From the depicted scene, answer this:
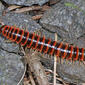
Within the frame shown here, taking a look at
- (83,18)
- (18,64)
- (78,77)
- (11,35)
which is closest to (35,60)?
(18,64)

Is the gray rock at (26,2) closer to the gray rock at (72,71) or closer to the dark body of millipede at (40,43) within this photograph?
the dark body of millipede at (40,43)

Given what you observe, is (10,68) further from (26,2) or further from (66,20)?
(66,20)

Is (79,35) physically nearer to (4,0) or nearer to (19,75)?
(19,75)

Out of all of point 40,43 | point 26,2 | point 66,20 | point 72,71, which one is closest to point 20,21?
point 26,2

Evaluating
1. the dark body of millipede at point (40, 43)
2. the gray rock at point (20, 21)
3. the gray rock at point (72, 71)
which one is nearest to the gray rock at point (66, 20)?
the gray rock at point (20, 21)

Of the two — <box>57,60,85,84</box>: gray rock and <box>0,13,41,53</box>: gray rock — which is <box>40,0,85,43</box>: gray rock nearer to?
<box>0,13,41,53</box>: gray rock
